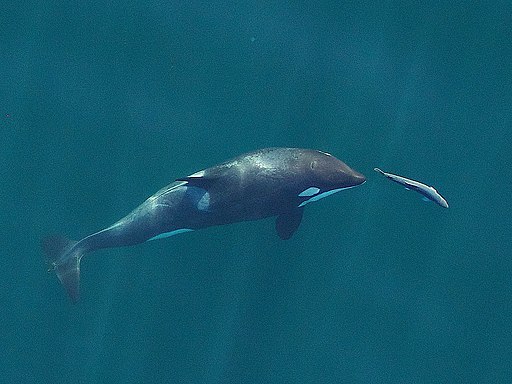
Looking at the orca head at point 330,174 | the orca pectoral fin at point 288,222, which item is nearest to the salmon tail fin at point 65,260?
the orca pectoral fin at point 288,222

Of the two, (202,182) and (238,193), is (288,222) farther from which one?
(202,182)

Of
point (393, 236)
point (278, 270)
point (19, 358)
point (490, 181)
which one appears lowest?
point (19, 358)

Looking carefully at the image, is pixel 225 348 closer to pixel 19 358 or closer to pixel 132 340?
pixel 132 340

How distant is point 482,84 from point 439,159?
A: 162 centimetres

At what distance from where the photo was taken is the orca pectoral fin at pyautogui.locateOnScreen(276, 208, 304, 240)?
11070 millimetres

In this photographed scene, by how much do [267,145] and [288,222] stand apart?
157 cm

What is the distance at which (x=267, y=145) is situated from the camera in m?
11.7

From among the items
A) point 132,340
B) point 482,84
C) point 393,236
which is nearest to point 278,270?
point 393,236

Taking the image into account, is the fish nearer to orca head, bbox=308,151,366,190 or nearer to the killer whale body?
orca head, bbox=308,151,366,190

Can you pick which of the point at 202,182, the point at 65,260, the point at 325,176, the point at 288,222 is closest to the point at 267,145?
the point at 288,222

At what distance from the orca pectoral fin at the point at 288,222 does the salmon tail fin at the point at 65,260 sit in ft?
12.0

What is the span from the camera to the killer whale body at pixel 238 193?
1004cm

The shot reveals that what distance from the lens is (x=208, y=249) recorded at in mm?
11797

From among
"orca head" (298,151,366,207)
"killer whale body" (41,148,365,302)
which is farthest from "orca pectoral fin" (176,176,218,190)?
"orca head" (298,151,366,207)
